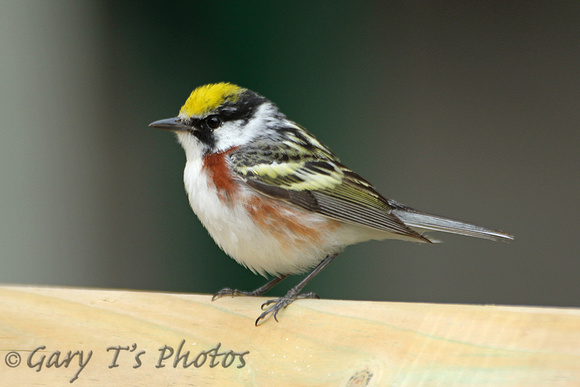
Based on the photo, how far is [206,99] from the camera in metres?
2.85

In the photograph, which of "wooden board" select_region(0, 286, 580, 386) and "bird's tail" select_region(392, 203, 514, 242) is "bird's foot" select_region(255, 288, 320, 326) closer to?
"wooden board" select_region(0, 286, 580, 386)

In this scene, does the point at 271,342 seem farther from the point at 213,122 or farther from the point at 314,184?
the point at 213,122

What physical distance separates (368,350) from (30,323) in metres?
1.18

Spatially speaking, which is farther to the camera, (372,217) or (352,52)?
(352,52)

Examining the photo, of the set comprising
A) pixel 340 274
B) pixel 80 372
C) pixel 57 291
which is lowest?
pixel 340 274

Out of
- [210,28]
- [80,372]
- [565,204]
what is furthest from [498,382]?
[210,28]

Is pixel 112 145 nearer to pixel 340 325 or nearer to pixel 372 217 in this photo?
pixel 372 217

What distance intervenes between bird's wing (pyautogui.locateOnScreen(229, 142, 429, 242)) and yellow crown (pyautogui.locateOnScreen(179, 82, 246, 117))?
0.23 m

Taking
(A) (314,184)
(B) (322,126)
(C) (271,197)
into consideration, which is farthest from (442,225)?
(B) (322,126)

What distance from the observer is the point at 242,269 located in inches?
177

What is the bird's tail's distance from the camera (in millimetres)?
2604

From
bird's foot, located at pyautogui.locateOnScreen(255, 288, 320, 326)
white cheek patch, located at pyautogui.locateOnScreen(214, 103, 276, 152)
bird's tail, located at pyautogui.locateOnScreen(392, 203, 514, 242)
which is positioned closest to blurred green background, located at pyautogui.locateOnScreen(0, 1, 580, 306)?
white cheek patch, located at pyautogui.locateOnScreen(214, 103, 276, 152)

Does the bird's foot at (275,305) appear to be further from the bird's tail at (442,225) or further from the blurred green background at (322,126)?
the blurred green background at (322,126)

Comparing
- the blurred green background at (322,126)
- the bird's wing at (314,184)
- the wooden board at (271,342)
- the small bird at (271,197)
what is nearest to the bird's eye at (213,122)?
the small bird at (271,197)
